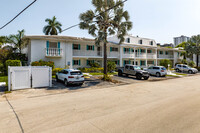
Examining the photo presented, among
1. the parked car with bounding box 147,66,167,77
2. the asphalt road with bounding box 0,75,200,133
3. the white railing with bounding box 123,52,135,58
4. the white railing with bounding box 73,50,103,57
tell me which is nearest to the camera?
the asphalt road with bounding box 0,75,200,133

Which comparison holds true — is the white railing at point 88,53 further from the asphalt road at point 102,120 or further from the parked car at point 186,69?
the parked car at point 186,69

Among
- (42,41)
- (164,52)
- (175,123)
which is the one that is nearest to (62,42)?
(42,41)

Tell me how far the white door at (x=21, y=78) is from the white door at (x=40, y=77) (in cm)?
41

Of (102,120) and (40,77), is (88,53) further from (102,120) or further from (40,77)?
(102,120)

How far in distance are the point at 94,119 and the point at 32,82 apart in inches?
352

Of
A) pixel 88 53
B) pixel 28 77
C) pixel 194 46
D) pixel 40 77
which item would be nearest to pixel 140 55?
pixel 88 53

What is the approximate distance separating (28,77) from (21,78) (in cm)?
55

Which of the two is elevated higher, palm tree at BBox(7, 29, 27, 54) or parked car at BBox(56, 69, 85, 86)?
palm tree at BBox(7, 29, 27, 54)

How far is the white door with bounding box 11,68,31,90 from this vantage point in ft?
36.2

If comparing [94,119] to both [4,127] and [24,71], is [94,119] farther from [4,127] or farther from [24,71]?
[24,71]

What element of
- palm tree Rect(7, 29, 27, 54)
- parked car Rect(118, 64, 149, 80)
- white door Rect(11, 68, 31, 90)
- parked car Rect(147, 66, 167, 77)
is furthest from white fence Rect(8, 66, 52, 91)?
parked car Rect(147, 66, 167, 77)

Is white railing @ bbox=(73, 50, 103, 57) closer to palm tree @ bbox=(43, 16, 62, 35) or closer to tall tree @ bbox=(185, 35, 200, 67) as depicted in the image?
palm tree @ bbox=(43, 16, 62, 35)

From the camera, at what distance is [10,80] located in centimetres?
1090

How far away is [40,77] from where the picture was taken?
40.5 ft
